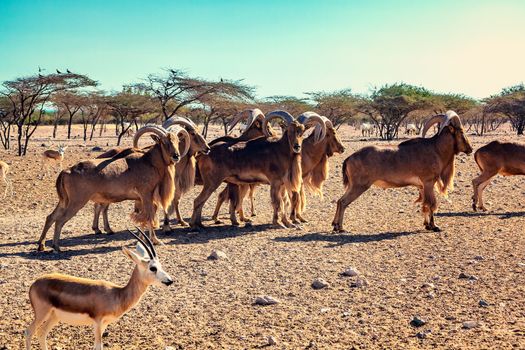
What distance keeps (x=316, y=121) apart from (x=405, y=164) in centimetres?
248

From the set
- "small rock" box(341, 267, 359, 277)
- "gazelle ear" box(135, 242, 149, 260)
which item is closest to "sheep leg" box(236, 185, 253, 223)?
"small rock" box(341, 267, 359, 277)

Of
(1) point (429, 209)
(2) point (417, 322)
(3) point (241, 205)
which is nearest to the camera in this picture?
(2) point (417, 322)

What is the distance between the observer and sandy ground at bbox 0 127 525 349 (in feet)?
18.5

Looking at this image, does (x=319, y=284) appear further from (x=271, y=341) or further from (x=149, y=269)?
(x=149, y=269)

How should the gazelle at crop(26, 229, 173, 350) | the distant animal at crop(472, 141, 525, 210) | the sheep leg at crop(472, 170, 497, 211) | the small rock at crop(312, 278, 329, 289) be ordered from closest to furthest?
the gazelle at crop(26, 229, 173, 350), the small rock at crop(312, 278, 329, 289), the sheep leg at crop(472, 170, 497, 211), the distant animal at crop(472, 141, 525, 210)

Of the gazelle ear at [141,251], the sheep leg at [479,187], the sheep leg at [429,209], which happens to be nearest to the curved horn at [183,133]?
the sheep leg at [429,209]

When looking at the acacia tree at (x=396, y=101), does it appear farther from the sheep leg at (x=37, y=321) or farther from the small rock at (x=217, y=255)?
the sheep leg at (x=37, y=321)

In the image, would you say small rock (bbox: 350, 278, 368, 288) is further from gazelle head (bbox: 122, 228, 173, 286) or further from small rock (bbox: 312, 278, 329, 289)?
gazelle head (bbox: 122, 228, 173, 286)

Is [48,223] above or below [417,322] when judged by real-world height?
below

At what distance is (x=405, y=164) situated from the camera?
11.3 m

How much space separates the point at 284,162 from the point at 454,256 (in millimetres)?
4364

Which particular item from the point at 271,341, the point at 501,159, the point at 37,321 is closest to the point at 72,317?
the point at 37,321

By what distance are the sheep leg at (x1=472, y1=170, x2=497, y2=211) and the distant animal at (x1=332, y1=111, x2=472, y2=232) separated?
Answer: 1.84 meters

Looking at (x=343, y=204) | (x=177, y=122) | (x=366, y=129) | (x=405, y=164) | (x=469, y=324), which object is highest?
(x=177, y=122)
